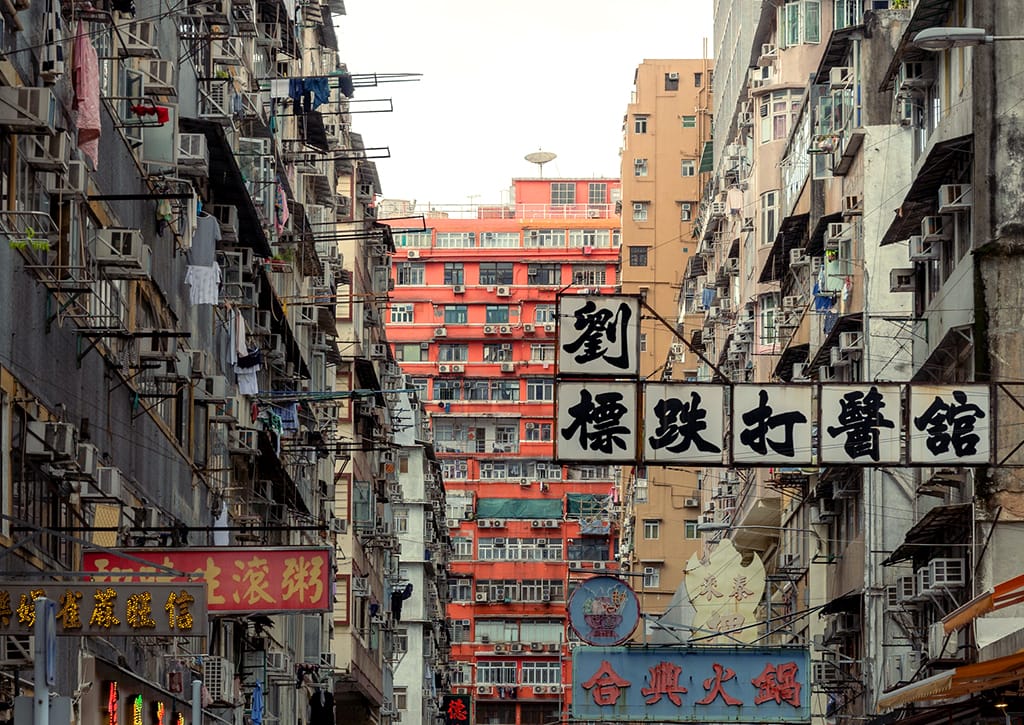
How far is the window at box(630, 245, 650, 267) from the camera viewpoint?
94250mm

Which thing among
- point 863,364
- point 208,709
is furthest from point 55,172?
point 863,364

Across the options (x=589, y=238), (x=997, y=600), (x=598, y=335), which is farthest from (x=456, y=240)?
(x=997, y=600)

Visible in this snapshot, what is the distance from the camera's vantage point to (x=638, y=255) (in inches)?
3716

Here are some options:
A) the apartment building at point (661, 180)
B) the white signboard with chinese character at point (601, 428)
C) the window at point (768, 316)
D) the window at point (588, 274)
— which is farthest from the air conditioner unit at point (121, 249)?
the window at point (588, 274)

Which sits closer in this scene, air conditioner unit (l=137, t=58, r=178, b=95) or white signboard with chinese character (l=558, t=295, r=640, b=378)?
white signboard with chinese character (l=558, t=295, r=640, b=378)

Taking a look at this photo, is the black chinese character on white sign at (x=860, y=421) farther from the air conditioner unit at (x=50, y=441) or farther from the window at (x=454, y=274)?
the window at (x=454, y=274)

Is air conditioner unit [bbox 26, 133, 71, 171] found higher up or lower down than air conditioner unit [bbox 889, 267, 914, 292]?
lower down

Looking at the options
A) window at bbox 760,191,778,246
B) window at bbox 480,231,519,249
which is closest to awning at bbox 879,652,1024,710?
window at bbox 760,191,778,246

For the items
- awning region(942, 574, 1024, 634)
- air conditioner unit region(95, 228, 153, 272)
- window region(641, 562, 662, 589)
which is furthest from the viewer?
window region(641, 562, 662, 589)

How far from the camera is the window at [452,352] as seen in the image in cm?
10844

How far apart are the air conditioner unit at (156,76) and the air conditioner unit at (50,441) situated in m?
6.97

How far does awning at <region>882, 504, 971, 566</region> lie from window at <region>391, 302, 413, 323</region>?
7255 centimetres

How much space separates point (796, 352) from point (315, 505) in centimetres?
1160

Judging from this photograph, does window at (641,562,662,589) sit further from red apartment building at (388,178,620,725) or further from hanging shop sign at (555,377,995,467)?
hanging shop sign at (555,377,995,467)
